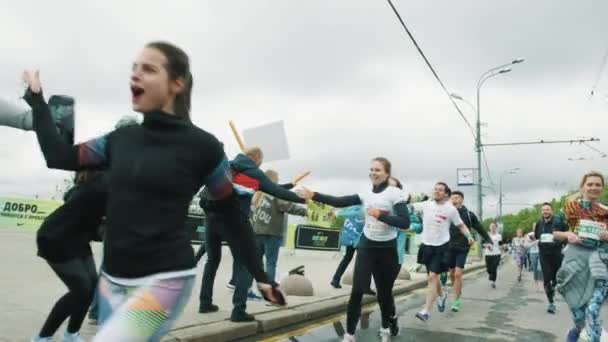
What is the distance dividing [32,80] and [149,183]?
0.57 meters

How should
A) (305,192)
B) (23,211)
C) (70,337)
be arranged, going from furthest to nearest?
1. (23,211)
2. (305,192)
3. (70,337)

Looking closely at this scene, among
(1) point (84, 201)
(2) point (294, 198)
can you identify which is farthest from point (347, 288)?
(1) point (84, 201)

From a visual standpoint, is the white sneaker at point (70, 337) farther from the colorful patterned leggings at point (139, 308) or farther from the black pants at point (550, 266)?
the black pants at point (550, 266)

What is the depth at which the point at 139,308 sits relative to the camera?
2096 millimetres

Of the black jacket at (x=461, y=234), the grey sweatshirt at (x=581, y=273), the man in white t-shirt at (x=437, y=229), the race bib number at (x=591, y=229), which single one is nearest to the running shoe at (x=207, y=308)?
the man in white t-shirt at (x=437, y=229)

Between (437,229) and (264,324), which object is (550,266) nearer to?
(437,229)

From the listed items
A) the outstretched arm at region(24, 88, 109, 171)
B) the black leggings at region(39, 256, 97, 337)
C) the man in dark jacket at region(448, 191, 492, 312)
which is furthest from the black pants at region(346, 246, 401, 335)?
the outstretched arm at region(24, 88, 109, 171)

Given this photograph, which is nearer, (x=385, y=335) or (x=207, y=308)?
(x=385, y=335)

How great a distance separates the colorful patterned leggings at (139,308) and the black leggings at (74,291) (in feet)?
5.52

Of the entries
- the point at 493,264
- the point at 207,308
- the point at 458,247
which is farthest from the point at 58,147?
the point at 493,264

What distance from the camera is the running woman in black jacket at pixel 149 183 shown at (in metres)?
2.15

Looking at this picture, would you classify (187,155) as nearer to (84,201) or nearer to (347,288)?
(84,201)

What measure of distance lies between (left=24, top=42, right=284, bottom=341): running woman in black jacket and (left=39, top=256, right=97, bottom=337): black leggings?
1634 mm

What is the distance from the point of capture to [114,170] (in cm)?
229
